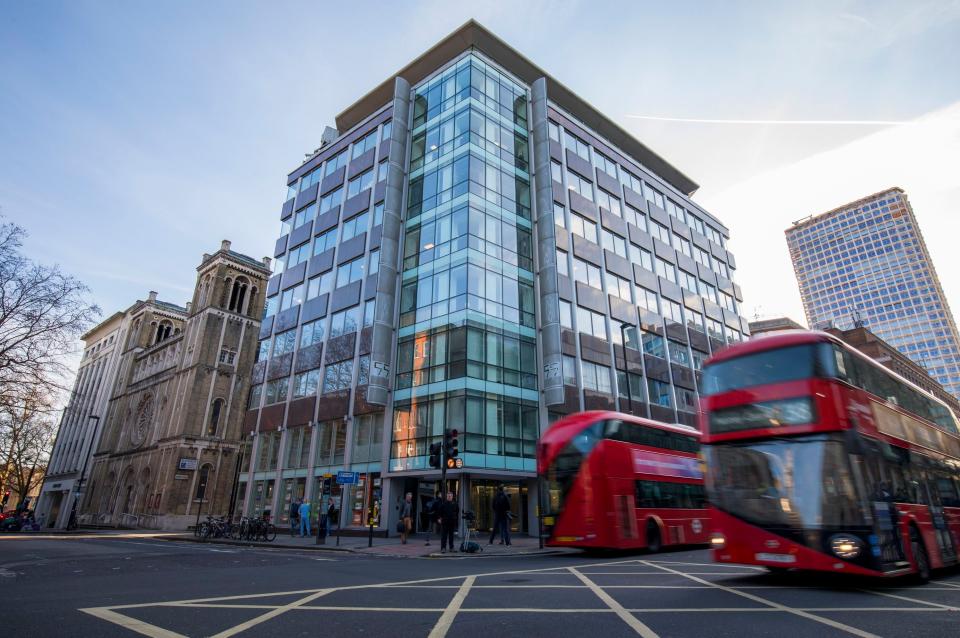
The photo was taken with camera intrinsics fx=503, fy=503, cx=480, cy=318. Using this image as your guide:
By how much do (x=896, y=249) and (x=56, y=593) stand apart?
6341 inches

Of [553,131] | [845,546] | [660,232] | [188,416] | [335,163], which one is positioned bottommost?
[845,546]

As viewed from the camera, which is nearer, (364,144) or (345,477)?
(345,477)

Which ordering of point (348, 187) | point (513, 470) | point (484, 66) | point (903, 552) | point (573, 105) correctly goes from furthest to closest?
point (573, 105), point (348, 187), point (484, 66), point (513, 470), point (903, 552)

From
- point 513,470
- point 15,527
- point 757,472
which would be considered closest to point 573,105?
point 513,470

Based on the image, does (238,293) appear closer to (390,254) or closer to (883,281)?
(390,254)

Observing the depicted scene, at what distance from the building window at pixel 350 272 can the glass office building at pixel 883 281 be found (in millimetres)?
118174

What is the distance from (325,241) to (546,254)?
15.8 m

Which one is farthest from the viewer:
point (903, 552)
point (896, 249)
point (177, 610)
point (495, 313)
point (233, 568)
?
point (896, 249)

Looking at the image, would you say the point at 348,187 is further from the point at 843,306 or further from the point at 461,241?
the point at 843,306

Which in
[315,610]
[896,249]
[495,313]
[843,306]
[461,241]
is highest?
[896,249]

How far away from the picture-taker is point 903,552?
809cm

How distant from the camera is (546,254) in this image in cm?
2914

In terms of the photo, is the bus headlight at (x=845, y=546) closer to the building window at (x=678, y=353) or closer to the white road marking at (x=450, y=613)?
the white road marking at (x=450, y=613)

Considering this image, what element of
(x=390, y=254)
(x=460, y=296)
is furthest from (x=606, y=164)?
(x=460, y=296)
